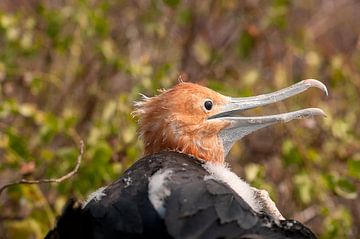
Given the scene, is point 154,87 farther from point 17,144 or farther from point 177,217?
point 177,217

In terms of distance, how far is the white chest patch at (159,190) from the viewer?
3.04 meters

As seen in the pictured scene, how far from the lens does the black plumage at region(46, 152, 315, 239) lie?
2953 mm

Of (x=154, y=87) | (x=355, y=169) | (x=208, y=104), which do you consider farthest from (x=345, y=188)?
(x=154, y=87)

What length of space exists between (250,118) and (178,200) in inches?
42.3

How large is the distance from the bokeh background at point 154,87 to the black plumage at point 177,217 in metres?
1.27

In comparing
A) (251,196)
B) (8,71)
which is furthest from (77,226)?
(8,71)

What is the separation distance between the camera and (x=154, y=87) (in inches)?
193

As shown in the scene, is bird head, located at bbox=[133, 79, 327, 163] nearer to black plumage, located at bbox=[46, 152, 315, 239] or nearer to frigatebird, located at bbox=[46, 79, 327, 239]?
frigatebird, located at bbox=[46, 79, 327, 239]

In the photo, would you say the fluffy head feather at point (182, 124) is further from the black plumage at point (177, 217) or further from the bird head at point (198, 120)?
the black plumage at point (177, 217)

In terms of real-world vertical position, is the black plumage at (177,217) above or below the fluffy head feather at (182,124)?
below

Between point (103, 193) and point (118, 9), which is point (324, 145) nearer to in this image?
point (118, 9)

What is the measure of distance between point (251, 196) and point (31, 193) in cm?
143

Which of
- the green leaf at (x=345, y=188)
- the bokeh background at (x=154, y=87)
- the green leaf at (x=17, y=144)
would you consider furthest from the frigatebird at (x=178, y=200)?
the green leaf at (x=17, y=144)

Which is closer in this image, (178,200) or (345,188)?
(178,200)
